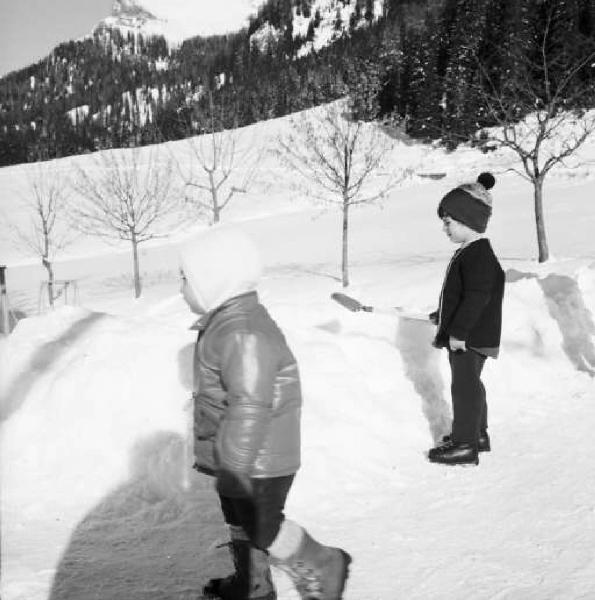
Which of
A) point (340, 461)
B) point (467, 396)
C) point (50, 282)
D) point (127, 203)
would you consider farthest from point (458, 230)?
point (127, 203)

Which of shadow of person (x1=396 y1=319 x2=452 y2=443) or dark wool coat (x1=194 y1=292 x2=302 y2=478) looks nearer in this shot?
dark wool coat (x1=194 y1=292 x2=302 y2=478)

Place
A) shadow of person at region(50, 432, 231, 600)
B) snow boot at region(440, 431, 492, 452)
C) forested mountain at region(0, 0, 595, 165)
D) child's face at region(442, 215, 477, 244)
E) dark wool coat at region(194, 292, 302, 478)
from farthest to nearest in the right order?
forested mountain at region(0, 0, 595, 165) → snow boot at region(440, 431, 492, 452) → child's face at region(442, 215, 477, 244) → shadow of person at region(50, 432, 231, 600) → dark wool coat at region(194, 292, 302, 478)

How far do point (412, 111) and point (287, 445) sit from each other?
2276 inches

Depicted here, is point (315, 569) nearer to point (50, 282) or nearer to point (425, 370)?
point (425, 370)

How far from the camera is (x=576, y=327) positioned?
6.16 metres

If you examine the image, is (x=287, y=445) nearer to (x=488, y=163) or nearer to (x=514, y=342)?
(x=514, y=342)

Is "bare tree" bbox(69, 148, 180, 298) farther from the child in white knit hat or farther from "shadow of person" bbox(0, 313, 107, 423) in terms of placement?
the child in white knit hat

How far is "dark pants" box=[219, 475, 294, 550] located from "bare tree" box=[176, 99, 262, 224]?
28724mm

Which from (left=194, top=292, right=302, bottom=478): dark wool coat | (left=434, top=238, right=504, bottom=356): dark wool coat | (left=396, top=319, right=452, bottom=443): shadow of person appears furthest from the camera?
(left=396, top=319, right=452, bottom=443): shadow of person

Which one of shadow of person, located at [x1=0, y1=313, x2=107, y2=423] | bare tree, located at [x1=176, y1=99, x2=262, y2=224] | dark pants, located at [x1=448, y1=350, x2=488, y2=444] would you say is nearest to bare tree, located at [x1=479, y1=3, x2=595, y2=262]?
dark pants, located at [x1=448, y1=350, x2=488, y2=444]

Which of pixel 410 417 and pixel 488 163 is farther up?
pixel 488 163

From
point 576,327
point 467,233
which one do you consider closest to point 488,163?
point 576,327

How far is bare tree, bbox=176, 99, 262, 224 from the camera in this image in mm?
32875

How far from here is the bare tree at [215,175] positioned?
32875 mm
